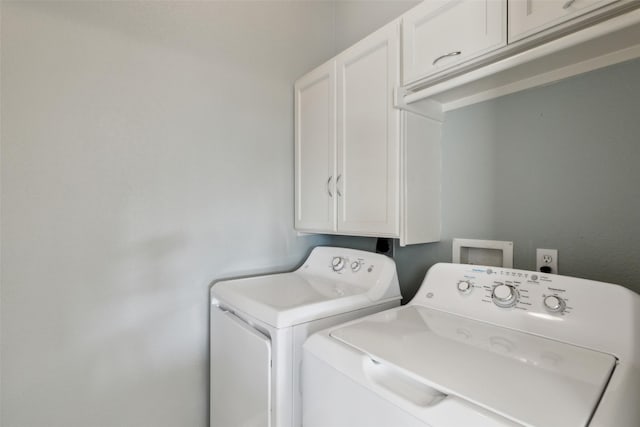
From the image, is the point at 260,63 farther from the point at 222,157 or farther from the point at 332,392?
the point at 332,392

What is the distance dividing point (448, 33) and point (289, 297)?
117cm

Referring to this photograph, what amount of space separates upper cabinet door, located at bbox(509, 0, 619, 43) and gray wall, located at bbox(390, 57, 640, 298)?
33 cm

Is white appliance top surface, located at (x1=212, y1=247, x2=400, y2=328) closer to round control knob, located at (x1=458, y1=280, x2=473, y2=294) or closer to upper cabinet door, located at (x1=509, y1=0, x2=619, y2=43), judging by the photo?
round control knob, located at (x1=458, y1=280, x2=473, y2=294)

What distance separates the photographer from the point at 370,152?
1.34 meters

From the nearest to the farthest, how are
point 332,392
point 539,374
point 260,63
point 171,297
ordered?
point 539,374 < point 332,392 < point 171,297 < point 260,63

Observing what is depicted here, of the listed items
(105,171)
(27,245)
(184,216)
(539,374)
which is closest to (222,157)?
(184,216)

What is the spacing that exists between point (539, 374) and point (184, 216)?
56.9 inches

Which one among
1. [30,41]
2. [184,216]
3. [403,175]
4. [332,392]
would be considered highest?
[30,41]

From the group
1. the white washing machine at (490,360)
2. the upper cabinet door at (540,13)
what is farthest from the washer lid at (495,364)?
the upper cabinet door at (540,13)

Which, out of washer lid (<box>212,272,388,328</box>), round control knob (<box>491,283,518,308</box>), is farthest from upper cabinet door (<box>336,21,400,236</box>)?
round control knob (<box>491,283,518,308</box>)

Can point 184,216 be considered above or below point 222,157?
below

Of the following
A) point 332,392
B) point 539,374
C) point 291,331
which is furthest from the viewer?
point 291,331

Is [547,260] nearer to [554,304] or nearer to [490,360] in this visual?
[554,304]

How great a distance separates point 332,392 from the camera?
79cm
